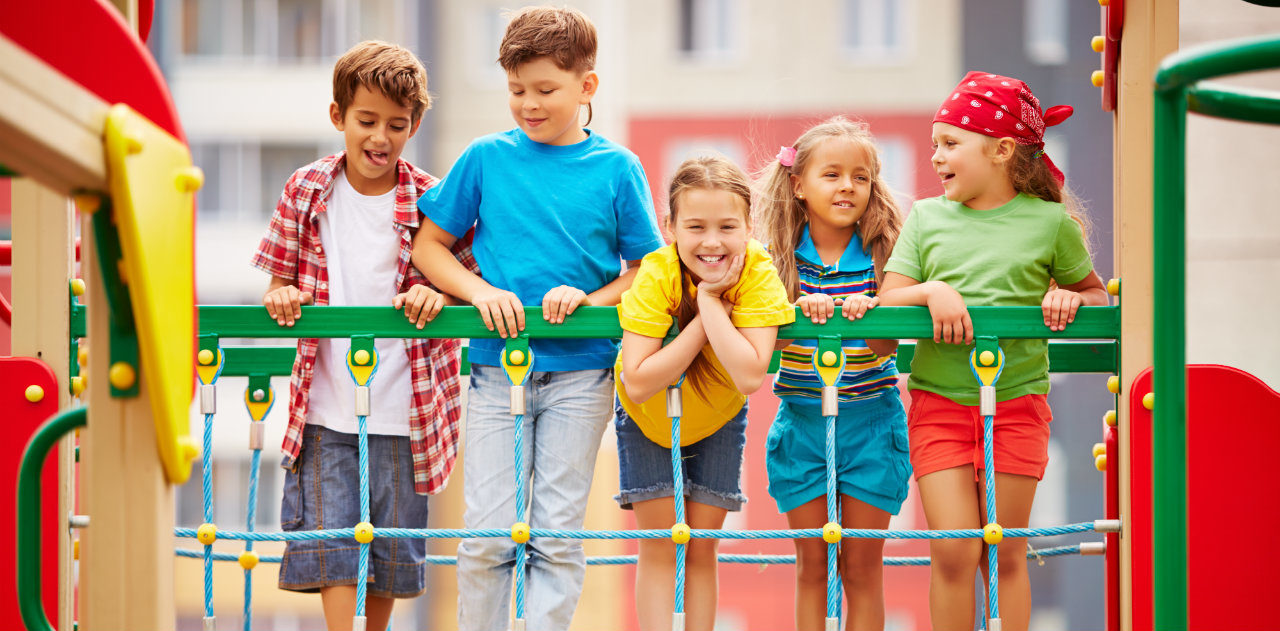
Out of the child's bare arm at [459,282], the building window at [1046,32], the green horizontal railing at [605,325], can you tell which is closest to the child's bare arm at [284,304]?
the green horizontal railing at [605,325]

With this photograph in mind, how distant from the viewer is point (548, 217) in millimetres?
2461

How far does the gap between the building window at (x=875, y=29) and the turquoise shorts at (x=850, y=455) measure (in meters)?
11.2

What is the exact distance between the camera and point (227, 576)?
13.4m

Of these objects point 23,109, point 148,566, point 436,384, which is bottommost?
point 148,566

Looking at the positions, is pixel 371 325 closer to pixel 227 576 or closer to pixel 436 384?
pixel 436 384

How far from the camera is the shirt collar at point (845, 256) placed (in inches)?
101

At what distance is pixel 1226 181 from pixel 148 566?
293 cm

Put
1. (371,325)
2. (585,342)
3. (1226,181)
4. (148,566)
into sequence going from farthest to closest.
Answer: (1226,181) < (585,342) < (371,325) < (148,566)

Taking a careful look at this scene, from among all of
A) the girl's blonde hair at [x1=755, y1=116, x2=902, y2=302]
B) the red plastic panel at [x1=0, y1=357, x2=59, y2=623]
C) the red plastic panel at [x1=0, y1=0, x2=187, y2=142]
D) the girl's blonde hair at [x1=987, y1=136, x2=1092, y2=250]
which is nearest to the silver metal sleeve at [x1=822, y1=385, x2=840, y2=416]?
the girl's blonde hair at [x1=755, y1=116, x2=902, y2=302]

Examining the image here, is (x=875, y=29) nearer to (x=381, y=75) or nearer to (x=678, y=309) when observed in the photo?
(x=381, y=75)

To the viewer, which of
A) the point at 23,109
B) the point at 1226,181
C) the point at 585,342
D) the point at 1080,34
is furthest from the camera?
the point at 1080,34

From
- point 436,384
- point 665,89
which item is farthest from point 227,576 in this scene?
point 436,384

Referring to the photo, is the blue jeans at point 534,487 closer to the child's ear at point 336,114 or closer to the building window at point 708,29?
the child's ear at point 336,114

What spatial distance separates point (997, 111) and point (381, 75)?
126 centimetres
